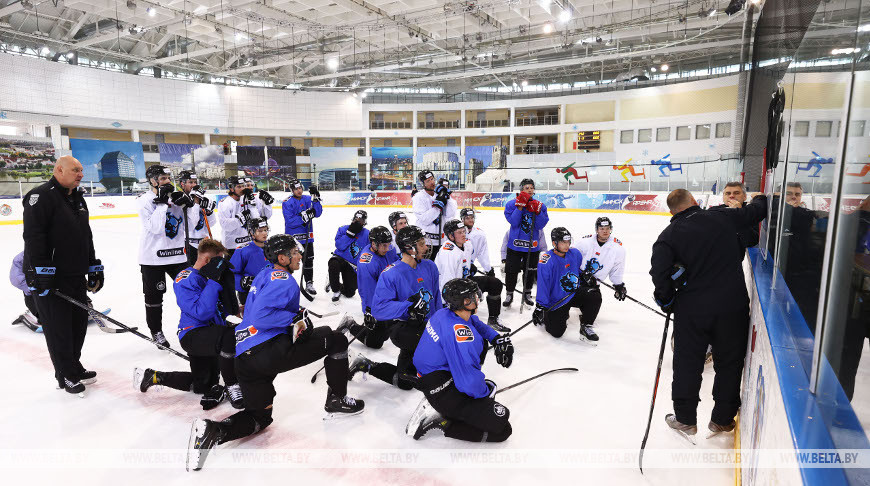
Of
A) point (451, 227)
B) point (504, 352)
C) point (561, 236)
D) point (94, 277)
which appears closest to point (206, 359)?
point (94, 277)

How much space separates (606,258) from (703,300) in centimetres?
257

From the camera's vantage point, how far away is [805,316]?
6.04 ft

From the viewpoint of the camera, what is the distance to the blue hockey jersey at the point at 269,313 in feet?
9.42

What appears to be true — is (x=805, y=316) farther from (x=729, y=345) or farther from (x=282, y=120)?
(x=282, y=120)

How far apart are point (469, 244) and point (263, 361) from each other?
3.00m

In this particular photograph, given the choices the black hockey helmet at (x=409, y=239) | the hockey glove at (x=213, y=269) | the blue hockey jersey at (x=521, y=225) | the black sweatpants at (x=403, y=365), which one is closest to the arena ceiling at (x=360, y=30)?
the blue hockey jersey at (x=521, y=225)

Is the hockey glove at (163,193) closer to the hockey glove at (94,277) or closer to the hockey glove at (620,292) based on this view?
the hockey glove at (94,277)

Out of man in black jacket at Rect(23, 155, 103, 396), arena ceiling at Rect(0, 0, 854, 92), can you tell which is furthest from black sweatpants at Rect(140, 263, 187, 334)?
arena ceiling at Rect(0, 0, 854, 92)

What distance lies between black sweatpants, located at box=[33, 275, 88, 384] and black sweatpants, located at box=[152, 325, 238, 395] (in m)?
0.78

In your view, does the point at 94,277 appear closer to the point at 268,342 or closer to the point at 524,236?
the point at 268,342

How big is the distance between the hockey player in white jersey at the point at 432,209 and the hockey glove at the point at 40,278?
3.94 metres

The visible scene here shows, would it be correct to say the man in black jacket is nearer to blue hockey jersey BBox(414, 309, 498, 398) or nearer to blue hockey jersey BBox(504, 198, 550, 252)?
blue hockey jersey BBox(414, 309, 498, 398)

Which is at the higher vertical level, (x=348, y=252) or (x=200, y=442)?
(x=348, y=252)

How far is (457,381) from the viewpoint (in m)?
2.84
